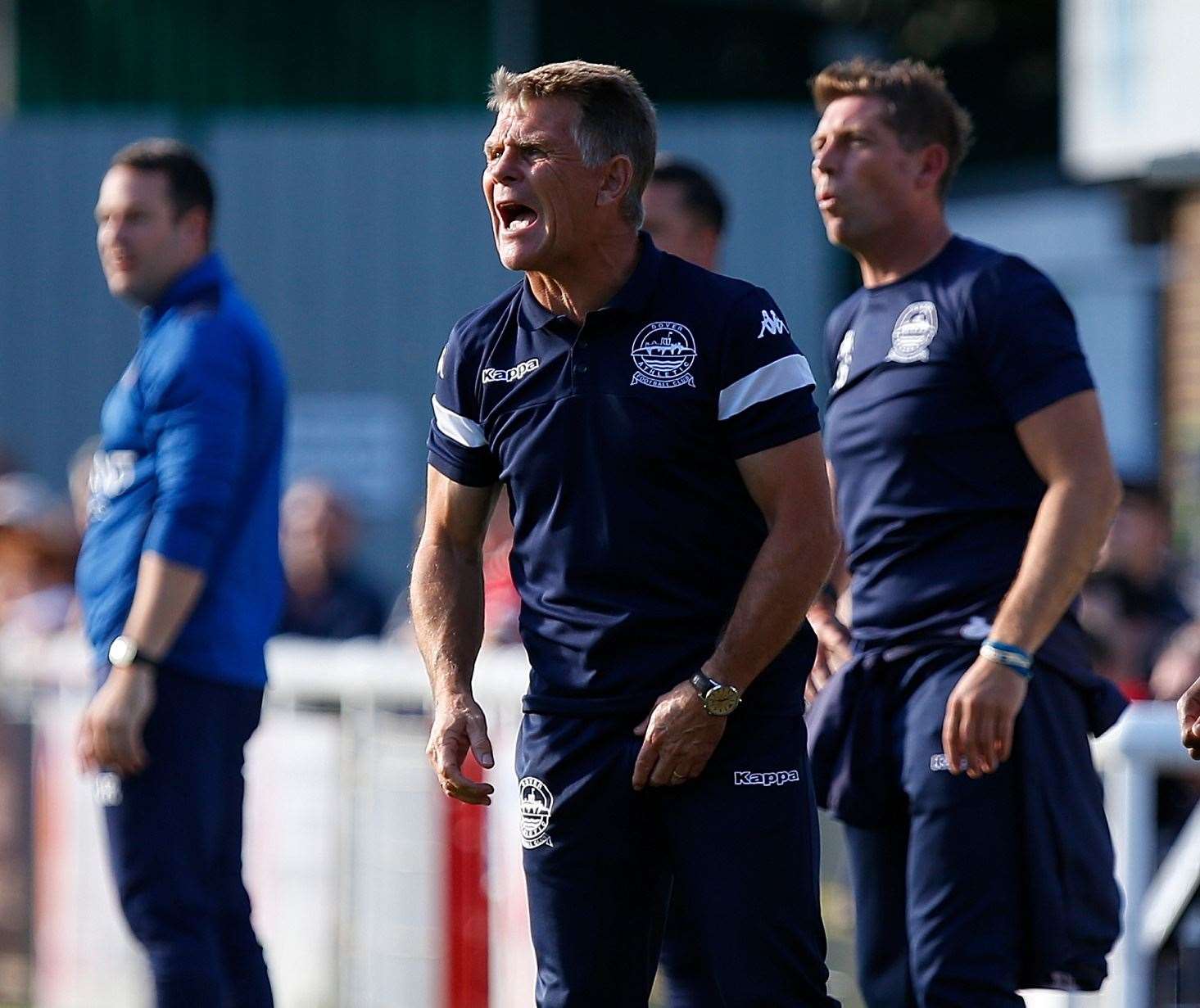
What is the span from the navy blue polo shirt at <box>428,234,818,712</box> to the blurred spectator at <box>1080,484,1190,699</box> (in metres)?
3.67

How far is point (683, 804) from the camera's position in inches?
158

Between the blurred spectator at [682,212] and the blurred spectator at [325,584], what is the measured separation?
5.08 m

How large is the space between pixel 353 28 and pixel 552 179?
1724cm

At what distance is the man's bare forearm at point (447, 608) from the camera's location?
4.28 m

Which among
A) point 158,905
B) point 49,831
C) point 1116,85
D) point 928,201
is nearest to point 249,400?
point 158,905

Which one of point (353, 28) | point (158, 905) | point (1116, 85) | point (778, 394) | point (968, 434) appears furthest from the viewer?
point (353, 28)

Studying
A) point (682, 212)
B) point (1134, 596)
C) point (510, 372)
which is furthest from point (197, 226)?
point (1134, 596)

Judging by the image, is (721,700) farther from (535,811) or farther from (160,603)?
(160,603)

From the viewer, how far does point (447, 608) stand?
4.32 meters

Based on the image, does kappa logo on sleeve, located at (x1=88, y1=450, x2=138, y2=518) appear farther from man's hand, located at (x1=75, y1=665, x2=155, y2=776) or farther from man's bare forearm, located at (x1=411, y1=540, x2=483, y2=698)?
man's bare forearm, located at (x1=411, y1=540, x2=483, y2=698)

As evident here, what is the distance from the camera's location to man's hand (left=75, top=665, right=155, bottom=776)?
5.40 m

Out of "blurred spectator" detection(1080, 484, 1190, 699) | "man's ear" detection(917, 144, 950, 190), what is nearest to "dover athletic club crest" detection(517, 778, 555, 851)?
"man's ear" detection(917, 144, 950, 190)

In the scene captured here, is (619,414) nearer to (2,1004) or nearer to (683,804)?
(683,804)

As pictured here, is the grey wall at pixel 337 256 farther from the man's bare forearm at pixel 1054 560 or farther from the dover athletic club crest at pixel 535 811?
the dover athletic club crest at pixel 535 811
